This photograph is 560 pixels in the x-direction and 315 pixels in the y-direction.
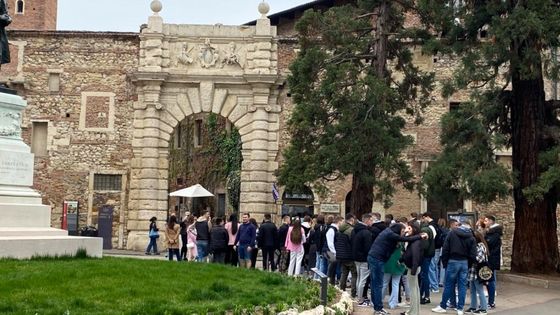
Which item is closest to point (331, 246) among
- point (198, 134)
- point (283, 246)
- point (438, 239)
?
point (438, 239)

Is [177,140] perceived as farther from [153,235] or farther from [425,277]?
[425,277]

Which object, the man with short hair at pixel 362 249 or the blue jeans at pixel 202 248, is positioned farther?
the blue jeans at pixel 202 248

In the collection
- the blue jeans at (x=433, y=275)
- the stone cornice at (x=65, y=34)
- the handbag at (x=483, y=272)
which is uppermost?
the stone cornice at (x=65, y=34)

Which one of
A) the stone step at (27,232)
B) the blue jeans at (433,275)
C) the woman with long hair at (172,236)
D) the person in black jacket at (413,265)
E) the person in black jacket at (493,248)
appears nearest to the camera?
the person in black jacket at (413,265)

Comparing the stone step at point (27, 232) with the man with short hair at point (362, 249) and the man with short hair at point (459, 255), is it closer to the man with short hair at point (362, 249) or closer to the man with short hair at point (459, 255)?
the man with short hair at point (362, 249)

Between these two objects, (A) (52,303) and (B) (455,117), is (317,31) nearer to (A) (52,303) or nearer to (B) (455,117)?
(B) (455,117)

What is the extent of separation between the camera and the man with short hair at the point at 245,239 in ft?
62.7

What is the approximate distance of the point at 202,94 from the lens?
29.7m

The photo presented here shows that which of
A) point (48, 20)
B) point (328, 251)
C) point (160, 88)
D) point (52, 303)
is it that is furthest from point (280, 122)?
point (48, 20)

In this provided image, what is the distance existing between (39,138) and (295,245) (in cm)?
1638

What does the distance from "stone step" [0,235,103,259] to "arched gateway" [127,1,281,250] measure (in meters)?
15.4

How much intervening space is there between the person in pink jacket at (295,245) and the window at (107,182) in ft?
44.7

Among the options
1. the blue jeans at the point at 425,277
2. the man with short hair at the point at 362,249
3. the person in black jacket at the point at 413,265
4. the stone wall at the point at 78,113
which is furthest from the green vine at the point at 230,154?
the person in black jacket at the point at 413,265

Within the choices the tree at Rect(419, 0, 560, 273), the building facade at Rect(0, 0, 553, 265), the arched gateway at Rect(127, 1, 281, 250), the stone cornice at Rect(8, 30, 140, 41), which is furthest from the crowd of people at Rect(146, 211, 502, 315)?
the stone cornice at Rect(8, 30, 140, 41)
